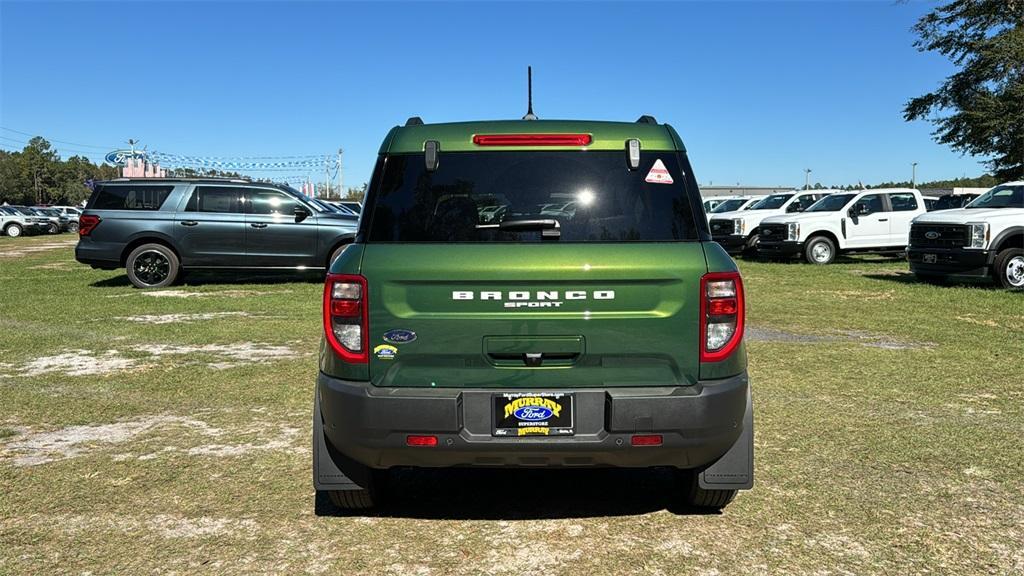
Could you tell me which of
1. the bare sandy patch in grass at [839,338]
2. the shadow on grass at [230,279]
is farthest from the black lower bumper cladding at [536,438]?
the shadow on grass at [230,279]

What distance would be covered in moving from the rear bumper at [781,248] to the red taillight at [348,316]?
723 inches

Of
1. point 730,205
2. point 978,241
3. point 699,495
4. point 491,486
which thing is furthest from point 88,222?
point 730,205

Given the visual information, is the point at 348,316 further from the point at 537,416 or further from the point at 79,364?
the point at 79,364

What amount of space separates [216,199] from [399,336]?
12.6 meters

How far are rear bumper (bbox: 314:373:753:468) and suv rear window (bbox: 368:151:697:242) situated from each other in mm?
636

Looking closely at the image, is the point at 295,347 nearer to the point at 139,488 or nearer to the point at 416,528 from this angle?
the point at 139,488

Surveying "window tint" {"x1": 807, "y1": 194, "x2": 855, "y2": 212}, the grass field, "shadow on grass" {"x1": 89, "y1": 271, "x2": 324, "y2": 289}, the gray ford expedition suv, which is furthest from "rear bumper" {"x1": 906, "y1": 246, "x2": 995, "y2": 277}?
"shadow on grass" {"x1": 89, "y1": 271, "x2": 324, "y2": 289}

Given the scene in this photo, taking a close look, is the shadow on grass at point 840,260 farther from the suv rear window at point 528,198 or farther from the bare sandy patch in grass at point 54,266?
the suv rear window at point 528,198

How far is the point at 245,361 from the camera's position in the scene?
25.3ft

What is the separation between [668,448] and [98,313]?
394 inches

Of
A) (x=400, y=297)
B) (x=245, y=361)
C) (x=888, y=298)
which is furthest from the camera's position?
(x=888, y=298)

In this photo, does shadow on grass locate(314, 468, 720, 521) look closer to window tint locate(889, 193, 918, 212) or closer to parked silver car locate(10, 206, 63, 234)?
window tint locate(889, 193, 918, 212)

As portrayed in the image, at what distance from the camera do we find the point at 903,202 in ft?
67.5

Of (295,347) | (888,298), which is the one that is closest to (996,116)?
(888,298)
